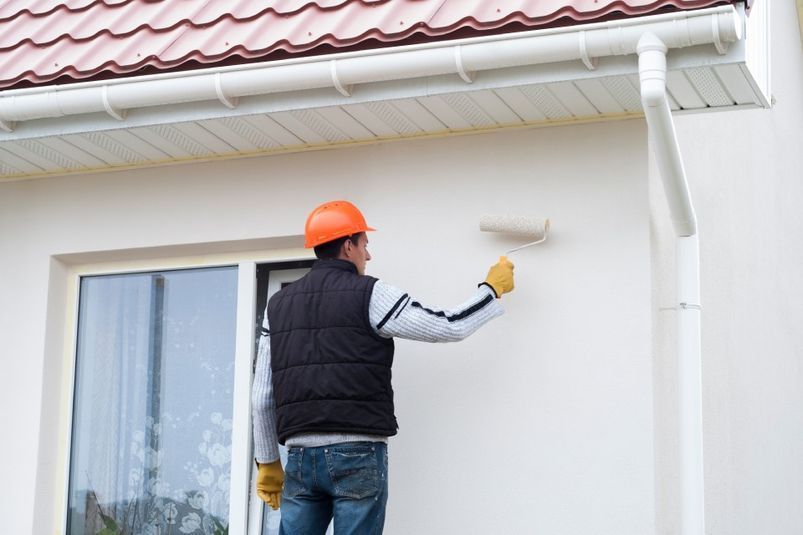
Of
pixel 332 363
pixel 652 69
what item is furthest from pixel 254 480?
pixel 652 69

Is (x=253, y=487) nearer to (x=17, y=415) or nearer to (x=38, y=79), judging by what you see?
(x=17, y=415)

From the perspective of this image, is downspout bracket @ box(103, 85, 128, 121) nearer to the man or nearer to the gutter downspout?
the man

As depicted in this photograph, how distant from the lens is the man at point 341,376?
504 cm

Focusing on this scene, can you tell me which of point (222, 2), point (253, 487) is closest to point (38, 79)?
point (222, 2)

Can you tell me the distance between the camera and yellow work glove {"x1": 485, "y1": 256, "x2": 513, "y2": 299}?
526 cm

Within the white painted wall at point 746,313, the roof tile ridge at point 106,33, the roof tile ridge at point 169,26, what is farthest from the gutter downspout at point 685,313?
the roof tile ridge at point 106,33

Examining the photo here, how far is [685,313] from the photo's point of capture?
526 centimetres

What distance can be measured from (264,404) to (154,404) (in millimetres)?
1093

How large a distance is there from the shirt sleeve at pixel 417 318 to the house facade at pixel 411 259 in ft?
1.27

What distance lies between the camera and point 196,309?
6.29 meters

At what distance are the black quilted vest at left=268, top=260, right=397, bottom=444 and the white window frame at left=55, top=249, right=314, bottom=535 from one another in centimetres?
82

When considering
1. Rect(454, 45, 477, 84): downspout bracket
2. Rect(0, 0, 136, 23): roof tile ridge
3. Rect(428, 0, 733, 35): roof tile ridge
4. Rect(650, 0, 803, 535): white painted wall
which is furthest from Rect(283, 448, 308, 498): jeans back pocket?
Rect(0, 0, 136, 23): roof tile ridge

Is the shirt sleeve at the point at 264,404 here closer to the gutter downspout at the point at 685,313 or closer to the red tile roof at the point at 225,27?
the red tile roof at the point at 225,27

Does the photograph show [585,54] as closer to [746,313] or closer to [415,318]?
[415,318]
